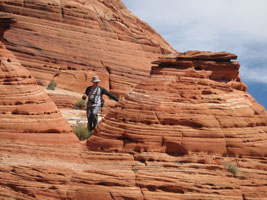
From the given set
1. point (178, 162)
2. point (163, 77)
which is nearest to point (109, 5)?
point (163, 77)

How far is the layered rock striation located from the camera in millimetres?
7398

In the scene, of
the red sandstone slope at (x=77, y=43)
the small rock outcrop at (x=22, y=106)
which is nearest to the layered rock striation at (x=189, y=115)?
the small rock outcrop at (x=22, y=106)

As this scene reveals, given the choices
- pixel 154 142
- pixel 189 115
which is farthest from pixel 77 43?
pixel 154 142

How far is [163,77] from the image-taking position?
833 centimetres

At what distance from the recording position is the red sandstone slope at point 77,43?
21734 mm

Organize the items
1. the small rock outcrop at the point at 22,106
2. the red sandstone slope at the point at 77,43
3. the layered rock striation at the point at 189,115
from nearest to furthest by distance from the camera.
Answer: the layered rock striation at the point at 189,115
the small rock outcrop at the point at 22,106
the red sandstone slope at the point at 77,43

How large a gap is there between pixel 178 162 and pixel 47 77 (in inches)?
619

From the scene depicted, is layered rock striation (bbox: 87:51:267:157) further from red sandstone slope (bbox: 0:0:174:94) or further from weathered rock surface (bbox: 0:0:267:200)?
red sandstone slope (bbox: 0:0:174:94)

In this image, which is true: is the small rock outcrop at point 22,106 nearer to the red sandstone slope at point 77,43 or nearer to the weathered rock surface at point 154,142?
the weathered rock surface at point 154,142

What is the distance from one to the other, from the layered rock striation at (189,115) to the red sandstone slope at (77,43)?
1416 centimetres

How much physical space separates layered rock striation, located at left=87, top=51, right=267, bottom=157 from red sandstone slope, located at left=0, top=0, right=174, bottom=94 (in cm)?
1416

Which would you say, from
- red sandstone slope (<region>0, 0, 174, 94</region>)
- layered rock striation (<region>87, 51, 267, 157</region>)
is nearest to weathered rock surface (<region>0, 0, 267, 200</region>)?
layered rock striation (<region>87, 51, 267, 157</region>)

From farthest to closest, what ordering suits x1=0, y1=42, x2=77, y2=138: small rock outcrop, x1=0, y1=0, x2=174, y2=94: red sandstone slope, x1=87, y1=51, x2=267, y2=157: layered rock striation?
x1=0, y1=0, x2=174, y2=94: red sandstone slope → x1=0, y1=42, x2=77, y2=138: small rock outcrop → x1=87, y1=51, x2=267, y2=157: layered rock striation

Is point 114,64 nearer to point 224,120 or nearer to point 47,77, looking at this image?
point 47,77
